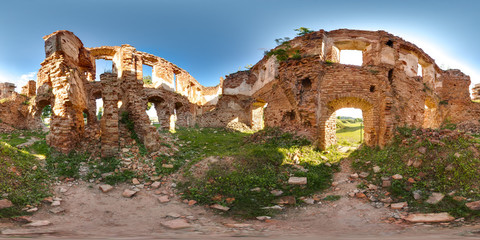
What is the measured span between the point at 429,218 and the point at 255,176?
4.01 meters

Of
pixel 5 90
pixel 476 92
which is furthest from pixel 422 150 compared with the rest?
pixel 5 90

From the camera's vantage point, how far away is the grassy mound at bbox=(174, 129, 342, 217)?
5059mm

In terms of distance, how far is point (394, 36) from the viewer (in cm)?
1053

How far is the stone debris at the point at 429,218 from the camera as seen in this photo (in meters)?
3.62

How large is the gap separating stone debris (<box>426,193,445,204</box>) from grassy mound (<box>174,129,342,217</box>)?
2.33 m

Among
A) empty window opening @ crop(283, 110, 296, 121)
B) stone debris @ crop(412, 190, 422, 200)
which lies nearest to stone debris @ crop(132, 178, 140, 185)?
stone debris @ crop(412, 190, 422, 200)

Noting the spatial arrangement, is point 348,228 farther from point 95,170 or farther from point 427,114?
point 427,114

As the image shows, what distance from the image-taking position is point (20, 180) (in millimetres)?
5008

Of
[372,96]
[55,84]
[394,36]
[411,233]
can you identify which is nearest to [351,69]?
[372,96]

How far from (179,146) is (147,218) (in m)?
5.76

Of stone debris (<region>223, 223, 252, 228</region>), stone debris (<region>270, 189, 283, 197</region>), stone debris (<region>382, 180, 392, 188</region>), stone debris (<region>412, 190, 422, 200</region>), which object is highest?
stone debris (<region>382, 180, 392, 188</region>)

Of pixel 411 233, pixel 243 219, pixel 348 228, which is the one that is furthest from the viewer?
pixel 243 219

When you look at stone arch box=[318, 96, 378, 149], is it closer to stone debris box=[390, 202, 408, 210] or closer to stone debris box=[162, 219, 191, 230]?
stone debris box=[390, 202, 408, 210]

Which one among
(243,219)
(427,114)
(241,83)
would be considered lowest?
(243,219)
